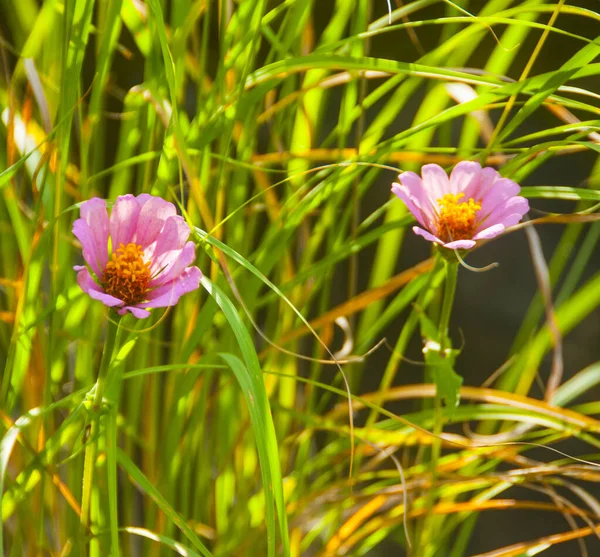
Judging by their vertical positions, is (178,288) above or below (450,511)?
above

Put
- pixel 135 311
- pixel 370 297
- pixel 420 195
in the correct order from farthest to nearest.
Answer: pixel 370 297 < pixel 420 195 < pixel 135 311

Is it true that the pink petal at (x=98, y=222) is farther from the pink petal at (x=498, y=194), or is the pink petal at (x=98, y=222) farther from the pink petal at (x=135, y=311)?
the pink petal at (x=498, y=194)

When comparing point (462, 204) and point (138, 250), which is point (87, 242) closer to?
point (138, 250)

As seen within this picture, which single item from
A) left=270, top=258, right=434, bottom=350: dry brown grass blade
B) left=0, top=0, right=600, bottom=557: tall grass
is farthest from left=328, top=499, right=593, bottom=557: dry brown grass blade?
left=270, top=258, right=434, bottom=350: dry brown grass blade

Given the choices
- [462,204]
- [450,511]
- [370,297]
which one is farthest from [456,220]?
[450,511]

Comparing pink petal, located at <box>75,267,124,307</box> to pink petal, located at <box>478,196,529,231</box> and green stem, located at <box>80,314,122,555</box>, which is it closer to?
green stem, located at <box>80,314,122,555</box>

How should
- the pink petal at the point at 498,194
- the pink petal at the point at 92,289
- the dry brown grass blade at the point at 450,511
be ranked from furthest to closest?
the dry brown grass blade at the point at 450,511
the pink petal at the point at 498,194
the pink petal at the point at 92,289

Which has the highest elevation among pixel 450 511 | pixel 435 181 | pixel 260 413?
pixel 435 181

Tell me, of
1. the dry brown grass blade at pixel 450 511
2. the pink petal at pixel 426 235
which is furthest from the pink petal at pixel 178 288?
the dry brown grass blade at pixel 450 511

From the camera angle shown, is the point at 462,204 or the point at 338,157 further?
the point at 338,157
